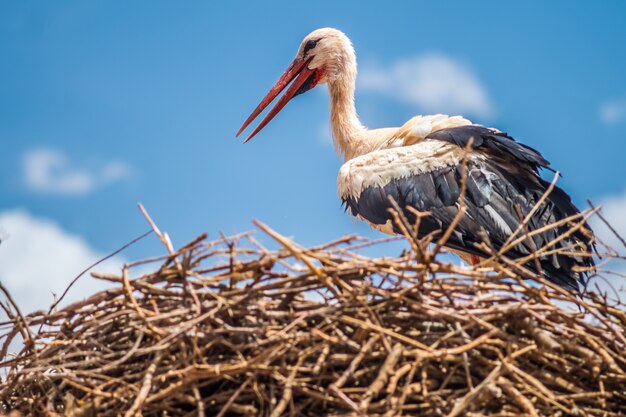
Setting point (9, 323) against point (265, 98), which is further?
point (265, 98)

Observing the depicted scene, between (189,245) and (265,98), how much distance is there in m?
4.95

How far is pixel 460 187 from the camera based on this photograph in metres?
6.93

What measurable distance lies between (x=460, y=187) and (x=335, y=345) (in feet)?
10.0

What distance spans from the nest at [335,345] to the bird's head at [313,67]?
4598 mm

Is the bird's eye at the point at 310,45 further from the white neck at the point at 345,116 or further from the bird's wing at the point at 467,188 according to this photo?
the bird's wing at the point at 467,188

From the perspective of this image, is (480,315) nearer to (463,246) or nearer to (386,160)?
(463,246)

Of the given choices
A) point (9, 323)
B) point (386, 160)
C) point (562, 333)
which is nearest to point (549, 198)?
point (386, 160)

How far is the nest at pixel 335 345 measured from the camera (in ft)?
13.1

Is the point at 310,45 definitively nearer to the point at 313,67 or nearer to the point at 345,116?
the point at 313,67

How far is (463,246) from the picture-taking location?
665 cm

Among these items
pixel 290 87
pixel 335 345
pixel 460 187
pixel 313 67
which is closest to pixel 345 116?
pixel 313 67

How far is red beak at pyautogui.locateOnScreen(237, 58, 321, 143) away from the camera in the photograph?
884 centimetres

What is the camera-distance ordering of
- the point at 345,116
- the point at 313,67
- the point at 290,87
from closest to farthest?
1. the point at 345,116
2. the point at 313,67
3. the point at 290,87

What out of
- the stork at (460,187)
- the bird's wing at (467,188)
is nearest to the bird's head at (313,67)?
the stork at (460,187)
